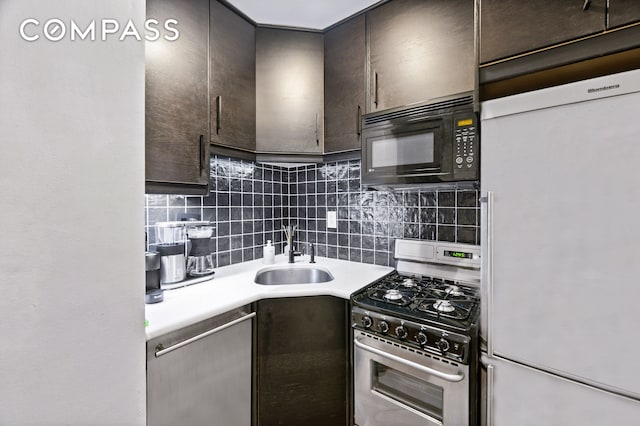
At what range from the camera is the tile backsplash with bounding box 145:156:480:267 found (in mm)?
1652

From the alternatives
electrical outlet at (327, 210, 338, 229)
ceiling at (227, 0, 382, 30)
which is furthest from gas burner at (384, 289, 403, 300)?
ceiling at (227, 0, 382, 30)

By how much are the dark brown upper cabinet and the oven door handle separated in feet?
3.62

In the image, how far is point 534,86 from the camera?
3.54 feet

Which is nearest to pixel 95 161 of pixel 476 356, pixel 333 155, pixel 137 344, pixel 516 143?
pixel 137 344

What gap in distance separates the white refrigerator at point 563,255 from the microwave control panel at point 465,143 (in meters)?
0.24

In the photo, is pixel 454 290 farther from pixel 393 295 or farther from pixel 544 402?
pixel 544 402

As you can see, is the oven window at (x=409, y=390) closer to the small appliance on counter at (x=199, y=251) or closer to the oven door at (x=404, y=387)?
the oven door at (x=404, y=387)

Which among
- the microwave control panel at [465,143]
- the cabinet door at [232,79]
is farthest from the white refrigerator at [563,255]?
the cabinet door at [232,79]

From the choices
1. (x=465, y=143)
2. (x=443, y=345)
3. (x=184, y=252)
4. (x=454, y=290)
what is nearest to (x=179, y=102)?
(x=184, y=252)

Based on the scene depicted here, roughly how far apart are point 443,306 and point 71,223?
1.29 metres

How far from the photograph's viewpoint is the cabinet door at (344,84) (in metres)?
1.64

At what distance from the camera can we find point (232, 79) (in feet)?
5.19

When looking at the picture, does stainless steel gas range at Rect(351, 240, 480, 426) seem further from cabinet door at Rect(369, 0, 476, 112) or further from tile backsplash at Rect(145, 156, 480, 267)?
cabinet door at Rect(369, 0, 476, 112)

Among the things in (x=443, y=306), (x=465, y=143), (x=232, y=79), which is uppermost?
(x=232, y=79)
